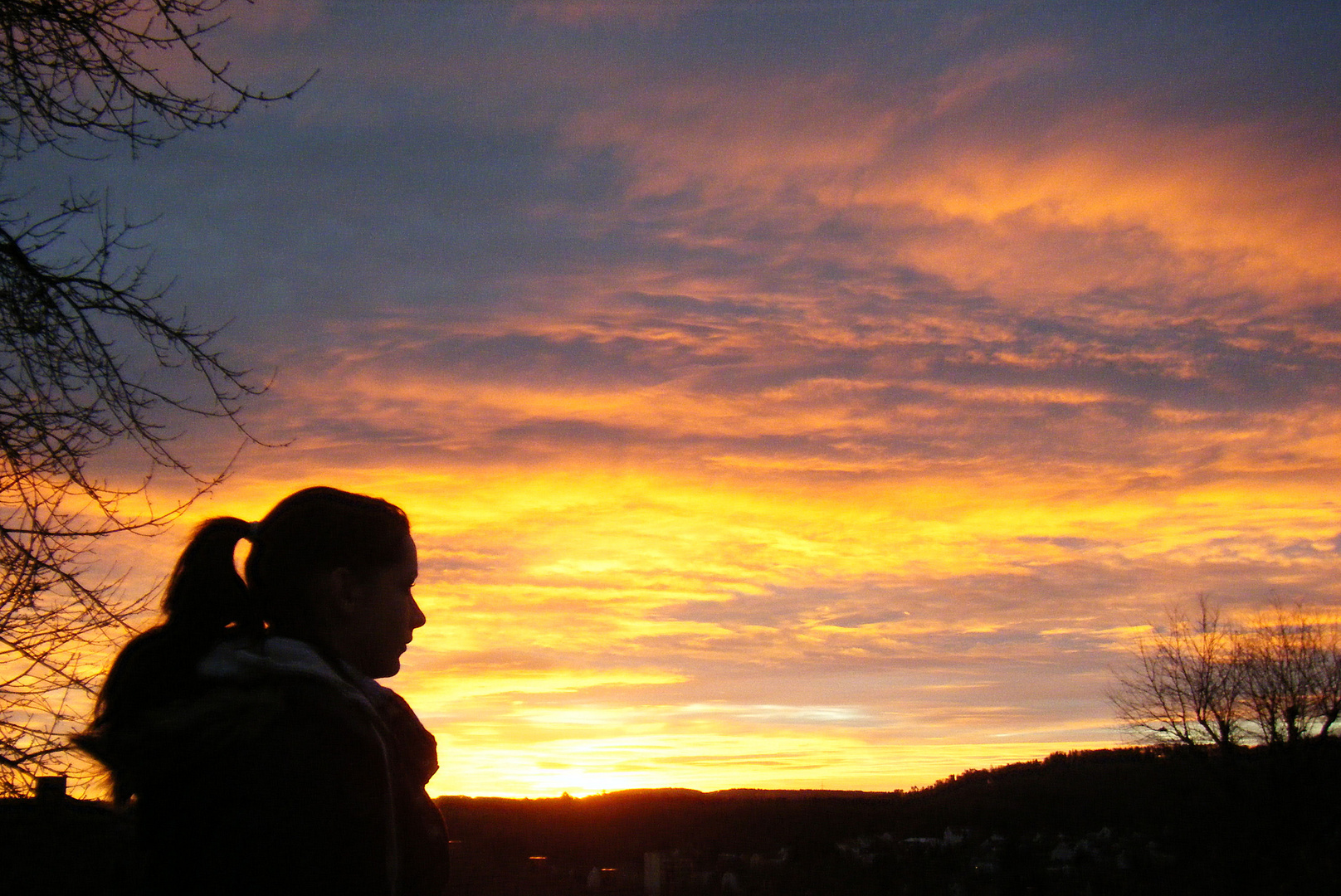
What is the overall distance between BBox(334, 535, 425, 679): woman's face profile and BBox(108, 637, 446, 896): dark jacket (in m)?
0.22

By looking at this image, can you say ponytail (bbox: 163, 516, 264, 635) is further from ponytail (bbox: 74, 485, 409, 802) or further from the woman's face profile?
the woman's face profile

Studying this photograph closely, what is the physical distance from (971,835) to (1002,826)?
2.26 m

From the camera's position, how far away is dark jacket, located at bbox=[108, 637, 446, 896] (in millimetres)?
1493

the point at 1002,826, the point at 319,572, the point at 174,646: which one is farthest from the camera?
the point at 1002,826

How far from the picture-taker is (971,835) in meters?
23.1

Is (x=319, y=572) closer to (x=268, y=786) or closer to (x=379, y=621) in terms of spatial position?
(x=379, y=621)

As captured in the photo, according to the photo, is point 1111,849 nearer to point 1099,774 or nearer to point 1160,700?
point 1099,774

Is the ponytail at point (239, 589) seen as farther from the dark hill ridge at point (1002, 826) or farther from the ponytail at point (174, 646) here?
the dark hill ridge at point (1002, 826)

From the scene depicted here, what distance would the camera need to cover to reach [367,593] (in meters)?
1.87

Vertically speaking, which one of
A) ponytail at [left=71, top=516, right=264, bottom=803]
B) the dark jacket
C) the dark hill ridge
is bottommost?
the dark hill ridge

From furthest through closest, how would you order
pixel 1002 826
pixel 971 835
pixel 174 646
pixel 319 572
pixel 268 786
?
pixel 1002 826
pixel 971 835
pixel 319 572
pixel 174 646
pixel 268 786

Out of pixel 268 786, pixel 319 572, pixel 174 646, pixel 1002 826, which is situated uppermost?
pixel 319 572

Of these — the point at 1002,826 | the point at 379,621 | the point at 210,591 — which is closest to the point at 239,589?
the point at 210,591

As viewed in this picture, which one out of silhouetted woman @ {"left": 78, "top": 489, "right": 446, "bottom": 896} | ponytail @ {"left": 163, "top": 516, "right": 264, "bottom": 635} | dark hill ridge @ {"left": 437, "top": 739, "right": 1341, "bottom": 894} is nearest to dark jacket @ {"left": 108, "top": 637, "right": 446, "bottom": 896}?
silhouetted woman @ {"left": 78, "top": 489, "right": 446, "bottom": 896}
